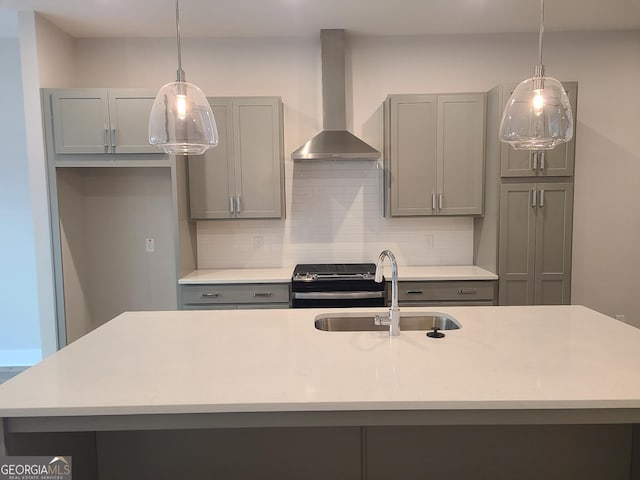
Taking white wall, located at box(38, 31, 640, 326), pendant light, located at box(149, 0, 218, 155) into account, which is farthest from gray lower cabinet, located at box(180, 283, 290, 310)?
pendant light, located at box(149, 0, 218, 155)

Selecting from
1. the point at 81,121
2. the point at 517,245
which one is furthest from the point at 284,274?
the point at 81,121

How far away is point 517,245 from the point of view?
344cm

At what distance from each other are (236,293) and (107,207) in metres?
1.58

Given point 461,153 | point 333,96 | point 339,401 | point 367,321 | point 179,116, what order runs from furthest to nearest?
point 333,96 < point 461,153 < point 367,321 < point 179,116 < point 339,401

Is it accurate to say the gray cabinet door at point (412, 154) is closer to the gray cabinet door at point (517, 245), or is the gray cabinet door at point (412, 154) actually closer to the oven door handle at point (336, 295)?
the gray cabinet door at point (517, 245)

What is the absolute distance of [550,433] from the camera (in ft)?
5.39

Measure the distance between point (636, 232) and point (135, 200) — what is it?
4690 mm

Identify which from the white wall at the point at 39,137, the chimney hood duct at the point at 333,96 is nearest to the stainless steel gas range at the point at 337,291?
the chimney hood duct at the point at 333,96

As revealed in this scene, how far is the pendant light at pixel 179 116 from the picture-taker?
1.83 m

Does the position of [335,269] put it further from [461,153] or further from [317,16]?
[317,16]

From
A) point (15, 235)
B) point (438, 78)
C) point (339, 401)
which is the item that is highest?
point (438, 78)

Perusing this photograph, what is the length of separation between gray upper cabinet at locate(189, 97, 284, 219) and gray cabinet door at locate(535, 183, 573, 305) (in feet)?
7.09

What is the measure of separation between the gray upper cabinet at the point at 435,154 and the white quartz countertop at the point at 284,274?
0.51m

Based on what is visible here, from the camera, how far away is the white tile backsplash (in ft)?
13.1
